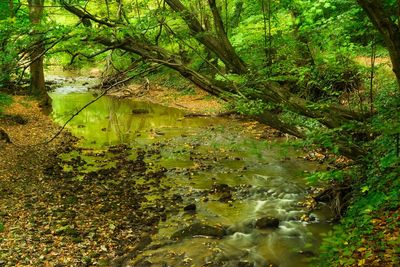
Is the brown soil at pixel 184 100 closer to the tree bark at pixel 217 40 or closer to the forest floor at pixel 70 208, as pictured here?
the forest floor at pixel 70 208

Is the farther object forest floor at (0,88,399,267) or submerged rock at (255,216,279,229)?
submerged rock at (255,216,279,229)

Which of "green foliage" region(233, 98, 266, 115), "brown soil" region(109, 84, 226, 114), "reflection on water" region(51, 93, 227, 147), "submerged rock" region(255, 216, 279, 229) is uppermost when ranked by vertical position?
"green foliage" region(233, 98, 266, 115)

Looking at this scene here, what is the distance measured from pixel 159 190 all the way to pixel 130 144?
6737 mm

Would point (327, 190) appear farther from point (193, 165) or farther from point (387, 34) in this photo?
point (387, 34)

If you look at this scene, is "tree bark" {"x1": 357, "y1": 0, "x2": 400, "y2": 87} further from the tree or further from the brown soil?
the brown soil

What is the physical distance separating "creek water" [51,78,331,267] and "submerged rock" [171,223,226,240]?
0.13 meters

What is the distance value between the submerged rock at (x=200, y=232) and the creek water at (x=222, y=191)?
0.44ft

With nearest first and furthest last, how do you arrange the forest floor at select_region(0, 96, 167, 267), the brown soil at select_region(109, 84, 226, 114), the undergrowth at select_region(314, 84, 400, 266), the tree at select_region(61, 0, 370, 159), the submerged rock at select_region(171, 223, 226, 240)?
1. the undergrowth at select_region(314, 84, 400, 266)
2. the tree at select_region(61, 0, 370, 159)
3. the forest floor at select_region(0, 96, 167, 267)
4. the submerged rock at select_region(171, 223, 226, 240)
5. the brown soil at select_region(109, 84, 226, 114)

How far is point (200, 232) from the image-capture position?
32.7 ft

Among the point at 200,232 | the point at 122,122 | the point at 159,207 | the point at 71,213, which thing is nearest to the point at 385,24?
the point at 200,232

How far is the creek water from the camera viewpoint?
9.06 metres

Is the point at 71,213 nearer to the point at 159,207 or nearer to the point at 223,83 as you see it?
the point at 159,207

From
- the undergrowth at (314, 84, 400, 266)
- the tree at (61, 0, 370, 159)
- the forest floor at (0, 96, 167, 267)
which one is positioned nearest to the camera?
the undergrowth at (314, 84, 400, 266)

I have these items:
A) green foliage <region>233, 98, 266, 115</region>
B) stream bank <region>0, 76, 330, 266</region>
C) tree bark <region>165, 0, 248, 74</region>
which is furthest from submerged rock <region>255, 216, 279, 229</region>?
tree bark <region>165, 0, 248, 74</region>
